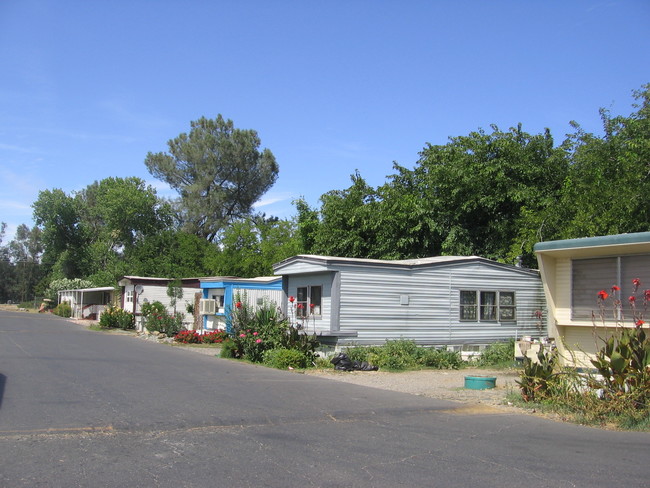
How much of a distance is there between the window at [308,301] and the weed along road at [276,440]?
5.48 m

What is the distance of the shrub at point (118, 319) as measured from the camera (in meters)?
32.3

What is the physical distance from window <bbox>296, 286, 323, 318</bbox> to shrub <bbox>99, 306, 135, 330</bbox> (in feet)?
56.5

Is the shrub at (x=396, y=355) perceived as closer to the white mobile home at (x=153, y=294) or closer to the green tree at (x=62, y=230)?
the white mobile home at (x=153, y=294)

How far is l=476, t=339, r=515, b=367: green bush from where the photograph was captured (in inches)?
676

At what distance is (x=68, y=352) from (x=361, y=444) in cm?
1320

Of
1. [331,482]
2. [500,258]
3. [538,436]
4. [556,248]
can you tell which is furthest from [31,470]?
[500,258]

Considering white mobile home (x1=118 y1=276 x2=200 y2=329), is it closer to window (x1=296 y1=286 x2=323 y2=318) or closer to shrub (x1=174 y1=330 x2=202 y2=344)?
shrub (x1=174 y1=330 x2=202 y2=344)

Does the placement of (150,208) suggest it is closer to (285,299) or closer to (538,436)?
(285,299)

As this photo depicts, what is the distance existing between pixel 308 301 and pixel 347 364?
128 inches

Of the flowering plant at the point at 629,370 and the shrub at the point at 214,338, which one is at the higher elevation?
the flowering plant at the point at 629,370

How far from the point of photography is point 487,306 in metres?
19.0

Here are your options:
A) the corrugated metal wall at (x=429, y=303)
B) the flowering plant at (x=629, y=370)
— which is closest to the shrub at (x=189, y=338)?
Result: the corrugated metal wall at (x=429, y=303)

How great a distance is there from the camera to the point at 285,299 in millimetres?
19125

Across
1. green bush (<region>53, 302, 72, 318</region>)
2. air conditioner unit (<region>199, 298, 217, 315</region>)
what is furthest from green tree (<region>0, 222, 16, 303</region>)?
air conditioner unit (<region>199, 298, 217, 315</region>)
